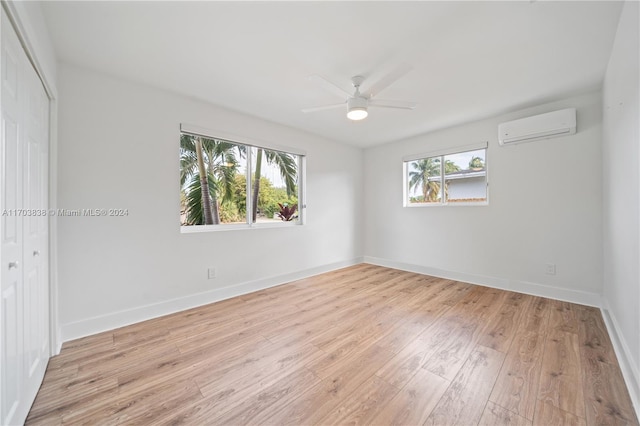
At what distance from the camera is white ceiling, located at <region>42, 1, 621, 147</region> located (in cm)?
161

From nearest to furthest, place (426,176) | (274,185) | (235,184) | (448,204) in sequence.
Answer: (235,184) < (274,185) < (448,204) < (426,176)

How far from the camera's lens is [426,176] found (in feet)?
13.9

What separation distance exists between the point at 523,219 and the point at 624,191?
1476 mm

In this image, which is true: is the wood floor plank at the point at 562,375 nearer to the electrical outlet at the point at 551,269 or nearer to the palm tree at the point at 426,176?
the electrical outlet at the point at 551,269

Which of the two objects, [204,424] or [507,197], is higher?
[507,197]

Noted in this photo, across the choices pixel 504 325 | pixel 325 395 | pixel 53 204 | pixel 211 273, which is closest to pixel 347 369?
pixel 325 395

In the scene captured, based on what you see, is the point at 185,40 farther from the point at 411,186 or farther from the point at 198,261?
the point at 411,186

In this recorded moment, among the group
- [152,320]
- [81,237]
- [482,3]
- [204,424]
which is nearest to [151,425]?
[204,424]

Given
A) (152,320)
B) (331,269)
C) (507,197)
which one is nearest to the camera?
(152,320)

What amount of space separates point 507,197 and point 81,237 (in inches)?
187

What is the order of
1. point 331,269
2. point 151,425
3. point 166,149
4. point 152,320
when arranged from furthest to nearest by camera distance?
point 331,269 < point 166,149 < point 152,320 < point 151,425

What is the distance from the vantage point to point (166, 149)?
264 centimetres

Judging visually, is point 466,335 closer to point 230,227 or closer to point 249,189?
point 230,227

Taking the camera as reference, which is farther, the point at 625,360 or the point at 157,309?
the point at 157,309
